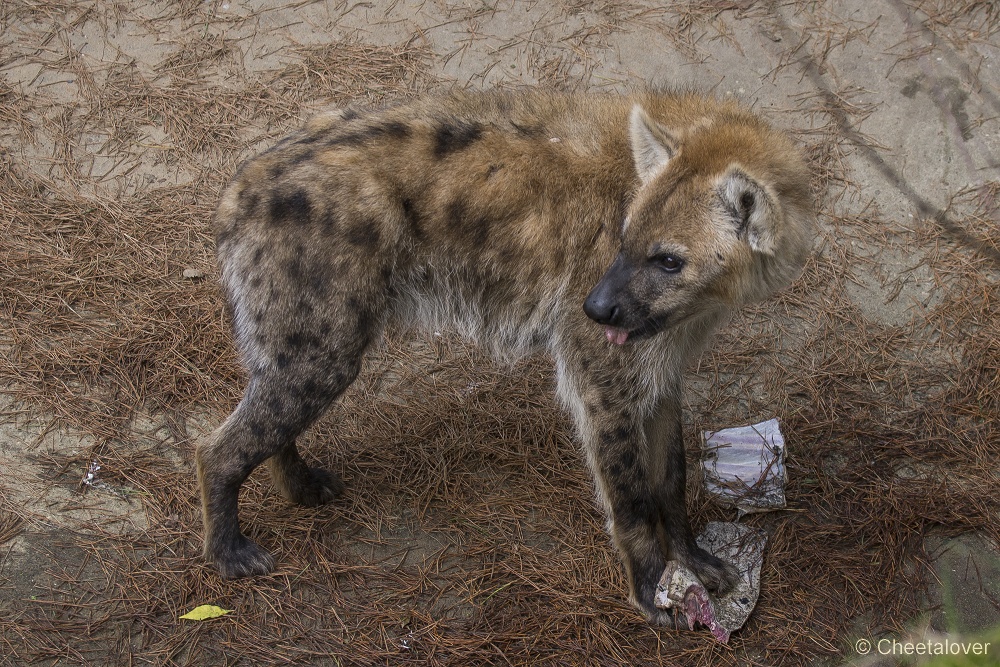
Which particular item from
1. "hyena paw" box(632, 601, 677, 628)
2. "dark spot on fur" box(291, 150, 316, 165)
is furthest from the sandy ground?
"dark spot on fur" box(291, 150, 316, 165)

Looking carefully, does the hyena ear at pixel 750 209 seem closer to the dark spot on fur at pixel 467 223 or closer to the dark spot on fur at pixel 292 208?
the dark spot on fur at pixel 467 223

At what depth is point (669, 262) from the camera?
3.49m

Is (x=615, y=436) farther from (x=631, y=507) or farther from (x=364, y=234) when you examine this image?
(x=364, y=234)

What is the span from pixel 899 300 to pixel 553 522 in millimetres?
2548

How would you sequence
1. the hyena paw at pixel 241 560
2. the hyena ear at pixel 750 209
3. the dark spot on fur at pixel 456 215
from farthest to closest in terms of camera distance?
the hyena paw at pixel 241 560
the dark spot on fur at pixel 456 215
the hyena ear at pixel 750 209

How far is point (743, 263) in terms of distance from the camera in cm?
346

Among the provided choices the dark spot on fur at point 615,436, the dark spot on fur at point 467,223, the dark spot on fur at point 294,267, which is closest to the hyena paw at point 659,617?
the dark spot on fur at point 615,436

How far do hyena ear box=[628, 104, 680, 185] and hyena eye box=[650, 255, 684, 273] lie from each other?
35 cm

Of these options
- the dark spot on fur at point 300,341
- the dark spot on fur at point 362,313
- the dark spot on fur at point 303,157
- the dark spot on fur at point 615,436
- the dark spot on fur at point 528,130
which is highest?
the dark spot on fur at point 528,130

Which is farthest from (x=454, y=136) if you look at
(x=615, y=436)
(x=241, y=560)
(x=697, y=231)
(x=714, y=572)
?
(x=714, y=572)

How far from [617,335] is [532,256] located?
0.59 metres

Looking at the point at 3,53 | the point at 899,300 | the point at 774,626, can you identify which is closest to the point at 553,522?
the point at 774,626

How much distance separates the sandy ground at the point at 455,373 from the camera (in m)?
4.00

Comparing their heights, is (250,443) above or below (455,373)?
above
